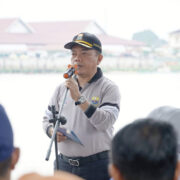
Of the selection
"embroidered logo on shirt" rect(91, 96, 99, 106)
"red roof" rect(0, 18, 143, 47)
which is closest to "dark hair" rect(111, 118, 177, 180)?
"embroidered logo on shirt" rect(91, 96, 99, 106)

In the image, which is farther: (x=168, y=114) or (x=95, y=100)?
(x=168, y=114)

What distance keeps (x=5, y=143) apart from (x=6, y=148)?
0.02 meters

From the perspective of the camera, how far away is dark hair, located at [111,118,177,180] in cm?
86

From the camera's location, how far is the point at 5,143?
907 mm

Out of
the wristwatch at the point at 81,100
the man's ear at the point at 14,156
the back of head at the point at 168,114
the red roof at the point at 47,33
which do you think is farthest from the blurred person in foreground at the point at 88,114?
the red roof at the point at 47,33

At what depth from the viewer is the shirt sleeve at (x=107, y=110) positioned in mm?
1855

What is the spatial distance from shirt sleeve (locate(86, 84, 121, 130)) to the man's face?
0.55 feet

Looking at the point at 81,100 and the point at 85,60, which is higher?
the point at 85,60

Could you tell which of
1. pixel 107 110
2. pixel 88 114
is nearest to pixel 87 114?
pixel 88 114

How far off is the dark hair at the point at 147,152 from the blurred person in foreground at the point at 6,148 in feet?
0.96

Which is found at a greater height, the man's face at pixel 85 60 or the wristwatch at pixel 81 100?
the man's face at pixel 85 60

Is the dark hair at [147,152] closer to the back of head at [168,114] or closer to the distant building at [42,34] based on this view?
the back of head at [168,114]

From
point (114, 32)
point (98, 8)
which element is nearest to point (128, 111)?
point (114, 32)

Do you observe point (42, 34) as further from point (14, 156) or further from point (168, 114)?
point (14, 156)
